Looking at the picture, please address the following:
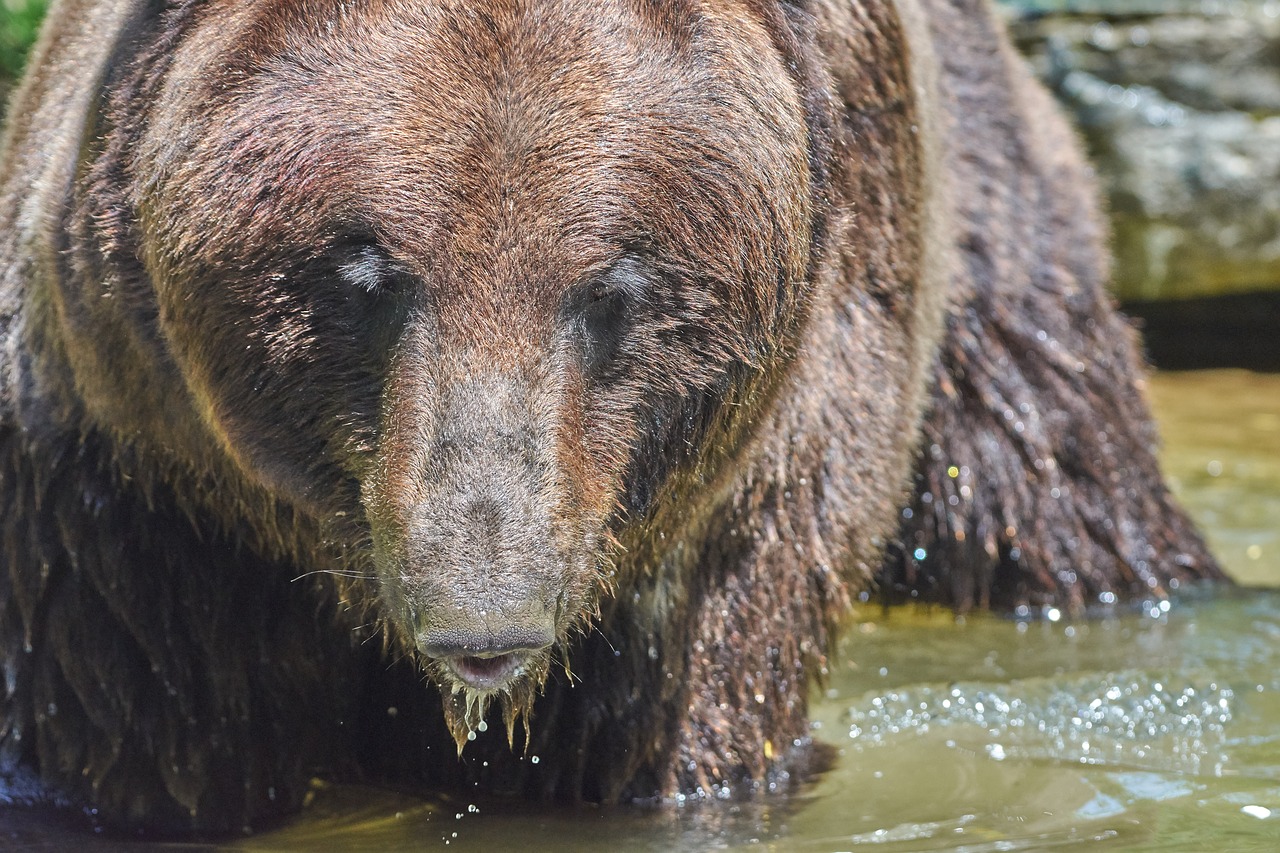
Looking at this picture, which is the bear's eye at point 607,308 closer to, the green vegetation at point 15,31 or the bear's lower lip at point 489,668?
the bear's lower lip at point 489,668

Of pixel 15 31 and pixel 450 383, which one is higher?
pixel 15 31

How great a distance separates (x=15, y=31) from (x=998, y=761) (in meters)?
5.98

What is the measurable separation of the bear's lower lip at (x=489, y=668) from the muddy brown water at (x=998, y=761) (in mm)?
1076

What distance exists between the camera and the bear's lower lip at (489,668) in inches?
119

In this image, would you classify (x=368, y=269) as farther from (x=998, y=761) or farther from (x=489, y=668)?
(x=998, y=761)

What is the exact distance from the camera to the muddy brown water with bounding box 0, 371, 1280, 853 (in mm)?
4051

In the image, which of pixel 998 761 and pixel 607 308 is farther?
pixel 998 761

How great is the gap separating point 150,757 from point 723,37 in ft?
6.59

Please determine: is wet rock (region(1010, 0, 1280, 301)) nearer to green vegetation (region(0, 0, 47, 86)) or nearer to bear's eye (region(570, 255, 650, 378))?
green vegetation (region(0, 0, 47, 86))

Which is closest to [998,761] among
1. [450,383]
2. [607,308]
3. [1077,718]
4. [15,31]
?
[1077,718]

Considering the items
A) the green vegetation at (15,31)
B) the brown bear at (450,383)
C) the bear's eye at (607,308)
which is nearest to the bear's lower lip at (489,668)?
the brown bear at (450,383)

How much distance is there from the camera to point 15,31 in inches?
331

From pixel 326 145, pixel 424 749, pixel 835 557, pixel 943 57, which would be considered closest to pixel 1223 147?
pixel 943 57

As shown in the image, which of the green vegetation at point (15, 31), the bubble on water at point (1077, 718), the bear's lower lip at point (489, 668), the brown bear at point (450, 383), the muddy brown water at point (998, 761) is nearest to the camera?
the bear's lower lip at point (489, 668)
